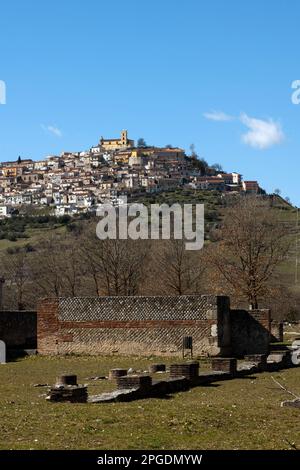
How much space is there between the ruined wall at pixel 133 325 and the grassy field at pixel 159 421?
1000 cm

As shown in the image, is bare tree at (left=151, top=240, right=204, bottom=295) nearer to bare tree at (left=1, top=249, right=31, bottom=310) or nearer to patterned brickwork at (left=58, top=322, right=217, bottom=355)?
bare tree at (left=1, top=249, right=31, bottom=310)

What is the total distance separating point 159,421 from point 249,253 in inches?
1316

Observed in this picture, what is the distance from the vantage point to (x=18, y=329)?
1560 inches

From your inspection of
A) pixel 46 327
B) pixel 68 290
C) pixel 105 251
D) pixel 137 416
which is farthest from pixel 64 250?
pixel 137 416

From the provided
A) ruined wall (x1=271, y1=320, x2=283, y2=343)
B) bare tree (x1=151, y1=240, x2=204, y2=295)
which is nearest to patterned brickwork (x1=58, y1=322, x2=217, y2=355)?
ruined wall (x1=271, y1=320, x2=283, y2=343)

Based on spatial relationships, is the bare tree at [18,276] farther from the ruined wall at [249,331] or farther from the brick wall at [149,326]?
the ruined wall at [249,331]

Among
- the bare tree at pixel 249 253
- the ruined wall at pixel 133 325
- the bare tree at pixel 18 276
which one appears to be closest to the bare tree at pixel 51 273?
the bare tree at pixel 18 276

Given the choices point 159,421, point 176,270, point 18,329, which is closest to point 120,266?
point 176,270

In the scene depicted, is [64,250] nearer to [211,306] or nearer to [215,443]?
[211,306]

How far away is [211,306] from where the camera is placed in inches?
1249

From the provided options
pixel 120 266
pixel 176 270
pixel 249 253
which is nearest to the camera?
pixel 249 253

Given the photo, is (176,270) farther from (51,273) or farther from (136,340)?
(136,340)

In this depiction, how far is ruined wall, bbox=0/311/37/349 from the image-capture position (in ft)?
127
